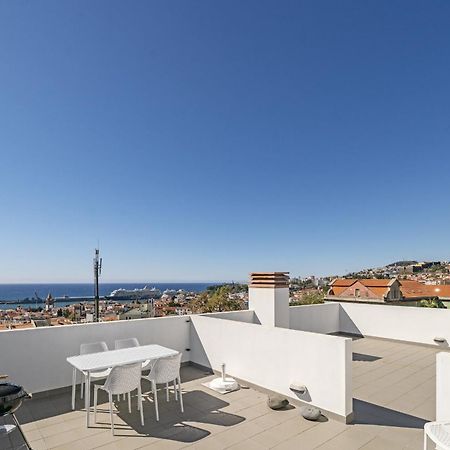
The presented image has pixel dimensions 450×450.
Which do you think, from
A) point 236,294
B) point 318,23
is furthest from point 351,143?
point 236,294

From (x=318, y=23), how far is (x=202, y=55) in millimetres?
3105

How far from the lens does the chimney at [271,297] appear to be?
21.7 ft

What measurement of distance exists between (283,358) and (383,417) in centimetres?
132

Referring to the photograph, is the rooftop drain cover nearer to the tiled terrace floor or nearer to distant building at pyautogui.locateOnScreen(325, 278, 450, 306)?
the tiled terrace floor

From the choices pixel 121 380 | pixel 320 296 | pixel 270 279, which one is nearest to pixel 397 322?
pixel 270 279

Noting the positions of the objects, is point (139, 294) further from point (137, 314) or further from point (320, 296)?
point (137, 314)

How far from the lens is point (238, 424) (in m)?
3.54

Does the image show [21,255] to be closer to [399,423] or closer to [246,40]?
[246,40]

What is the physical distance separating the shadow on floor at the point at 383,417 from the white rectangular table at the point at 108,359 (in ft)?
8.22

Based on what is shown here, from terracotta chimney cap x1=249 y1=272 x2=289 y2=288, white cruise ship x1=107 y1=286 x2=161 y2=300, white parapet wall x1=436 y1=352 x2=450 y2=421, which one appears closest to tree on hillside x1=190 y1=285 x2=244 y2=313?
terracotta chimney cap x1=249 y1=272 x2=289 y2=288

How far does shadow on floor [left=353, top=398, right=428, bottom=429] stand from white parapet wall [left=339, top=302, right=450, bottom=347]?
4.15m

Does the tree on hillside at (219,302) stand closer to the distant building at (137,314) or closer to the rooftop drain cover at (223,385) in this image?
the distant building at (137,314)

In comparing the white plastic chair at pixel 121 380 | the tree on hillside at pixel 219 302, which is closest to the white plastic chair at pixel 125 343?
the white plastic chair at pixel 121 380

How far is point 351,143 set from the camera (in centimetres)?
1151
